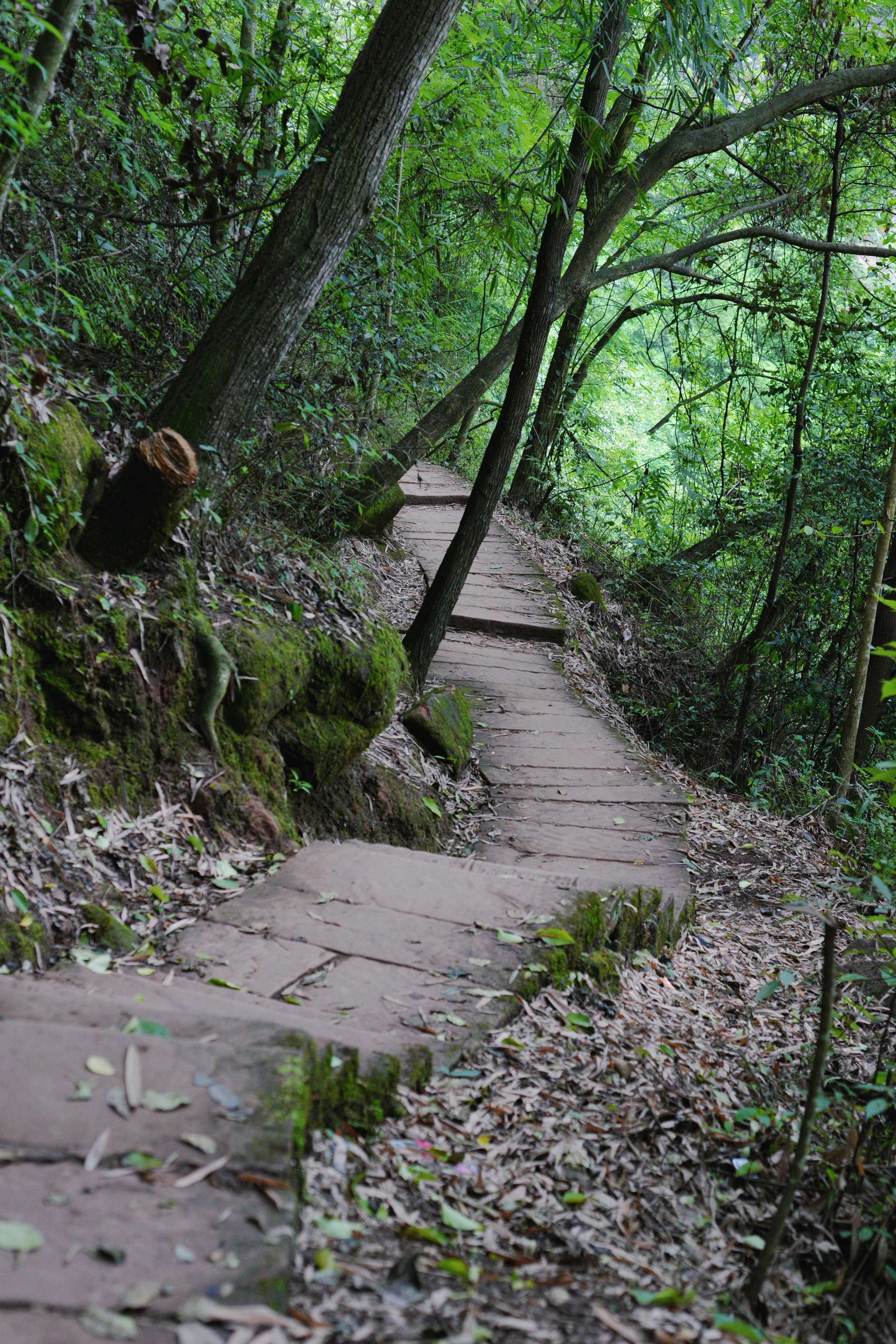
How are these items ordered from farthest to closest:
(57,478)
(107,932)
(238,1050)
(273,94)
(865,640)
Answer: (865,640)
(273,94)
(57,478)
(107,932)
(238,1050)

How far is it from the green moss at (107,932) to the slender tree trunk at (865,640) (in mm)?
4951

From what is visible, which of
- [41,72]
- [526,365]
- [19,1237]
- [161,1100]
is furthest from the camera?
[526,365]

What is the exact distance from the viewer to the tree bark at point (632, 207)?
24.9 feet

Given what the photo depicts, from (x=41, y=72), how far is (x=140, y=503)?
1.43m

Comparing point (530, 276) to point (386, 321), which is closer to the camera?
point (386, 321)

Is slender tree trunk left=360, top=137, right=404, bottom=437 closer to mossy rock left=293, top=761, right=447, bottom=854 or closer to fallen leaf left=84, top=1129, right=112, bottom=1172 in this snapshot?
mossy rock left=293, top=761, right=447, bottom=854

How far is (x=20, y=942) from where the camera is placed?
8.46 feet

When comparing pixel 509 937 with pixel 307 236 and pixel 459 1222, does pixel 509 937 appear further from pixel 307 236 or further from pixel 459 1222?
pixel 307 236

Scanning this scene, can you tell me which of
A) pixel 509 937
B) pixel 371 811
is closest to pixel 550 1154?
pixel 509 937

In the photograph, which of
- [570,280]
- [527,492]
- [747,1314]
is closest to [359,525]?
[570,280]

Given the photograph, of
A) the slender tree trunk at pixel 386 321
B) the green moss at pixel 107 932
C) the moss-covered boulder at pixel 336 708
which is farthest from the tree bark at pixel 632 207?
the green moss at pixel 107 932

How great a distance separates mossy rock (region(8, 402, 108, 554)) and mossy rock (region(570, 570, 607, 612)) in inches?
244

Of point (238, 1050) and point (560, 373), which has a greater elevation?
point (560, 373)

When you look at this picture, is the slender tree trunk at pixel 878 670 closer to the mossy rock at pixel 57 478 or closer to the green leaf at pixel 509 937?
the green leaf at pixel 509 937
